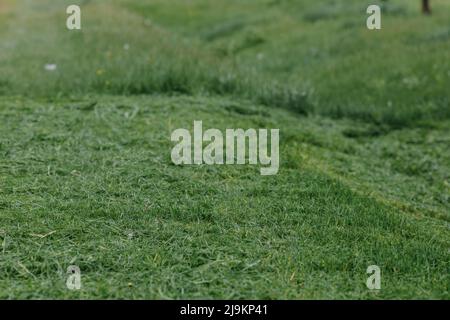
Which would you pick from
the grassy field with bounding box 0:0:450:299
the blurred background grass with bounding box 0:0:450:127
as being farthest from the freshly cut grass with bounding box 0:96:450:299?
the blurred background grass with bounding box 0:0:450:127

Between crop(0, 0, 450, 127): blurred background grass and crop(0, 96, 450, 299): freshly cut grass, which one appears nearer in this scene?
crop(0, 96, 450, 299): freshly cut grass

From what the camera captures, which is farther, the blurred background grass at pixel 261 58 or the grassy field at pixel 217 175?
the blurred background grass at pixel 261 58

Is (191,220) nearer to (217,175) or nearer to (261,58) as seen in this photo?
→ (217,175)

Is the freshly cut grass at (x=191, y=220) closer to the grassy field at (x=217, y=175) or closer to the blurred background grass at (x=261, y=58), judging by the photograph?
the grassy field at (x=217, y=175)

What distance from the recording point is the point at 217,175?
17.4ft

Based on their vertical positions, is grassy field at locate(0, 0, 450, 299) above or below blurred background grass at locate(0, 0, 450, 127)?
below

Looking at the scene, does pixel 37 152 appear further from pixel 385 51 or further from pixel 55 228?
Result: pixel 385 51

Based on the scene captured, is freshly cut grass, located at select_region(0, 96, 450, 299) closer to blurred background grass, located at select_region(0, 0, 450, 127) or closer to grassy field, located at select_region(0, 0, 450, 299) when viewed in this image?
grassy field, located at select_region(0, 0, 450, 299)

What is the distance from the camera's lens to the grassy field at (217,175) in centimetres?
384

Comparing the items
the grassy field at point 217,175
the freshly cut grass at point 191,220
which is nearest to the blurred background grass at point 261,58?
the grassy field at point 217,175

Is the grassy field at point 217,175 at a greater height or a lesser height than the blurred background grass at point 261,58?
lesser

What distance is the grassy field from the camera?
12.6 ft

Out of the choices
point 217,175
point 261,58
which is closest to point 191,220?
point 217,175

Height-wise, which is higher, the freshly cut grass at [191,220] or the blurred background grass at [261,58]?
the blurred background grass at [261,58]
